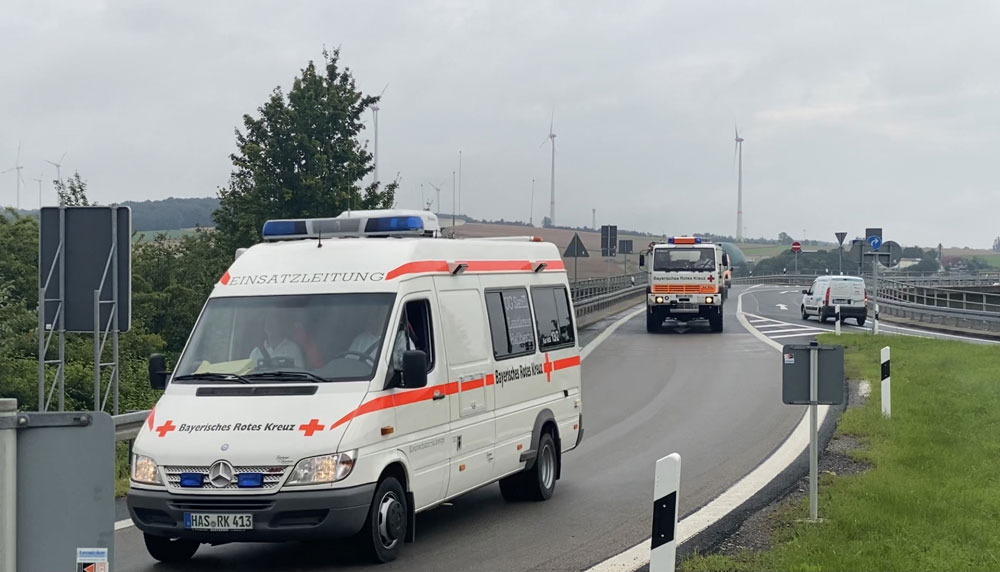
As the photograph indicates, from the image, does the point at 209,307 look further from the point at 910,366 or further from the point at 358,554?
the point at 910,366

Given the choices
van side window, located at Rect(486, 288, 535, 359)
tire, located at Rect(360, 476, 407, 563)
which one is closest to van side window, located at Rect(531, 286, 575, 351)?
van side window, located at Rect(486, 288, 535, 359)

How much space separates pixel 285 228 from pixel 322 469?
3.10m

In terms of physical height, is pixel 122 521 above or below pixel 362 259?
below

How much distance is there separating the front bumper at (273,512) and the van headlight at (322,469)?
75 millimetres

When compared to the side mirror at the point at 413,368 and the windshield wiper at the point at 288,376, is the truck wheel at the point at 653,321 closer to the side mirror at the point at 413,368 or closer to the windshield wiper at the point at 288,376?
the side mirror at the point at 413,368

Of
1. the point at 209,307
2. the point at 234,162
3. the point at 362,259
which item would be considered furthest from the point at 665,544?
the point at 234,162

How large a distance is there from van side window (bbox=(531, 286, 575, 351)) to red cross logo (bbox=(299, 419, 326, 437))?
3918 mm

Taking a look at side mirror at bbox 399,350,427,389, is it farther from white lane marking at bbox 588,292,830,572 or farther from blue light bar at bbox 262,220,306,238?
blue light bar at bbox 262,220,306,238

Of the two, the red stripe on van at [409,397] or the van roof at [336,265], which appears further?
the van roof at [336,265]

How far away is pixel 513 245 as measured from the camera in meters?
11.8

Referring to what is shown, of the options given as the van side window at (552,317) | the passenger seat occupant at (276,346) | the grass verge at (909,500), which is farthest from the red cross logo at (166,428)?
the van side window at (552,317)

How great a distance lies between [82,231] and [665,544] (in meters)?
8.74

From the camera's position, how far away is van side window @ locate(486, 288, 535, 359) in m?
10.9

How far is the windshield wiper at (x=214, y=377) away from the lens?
8.81 m
